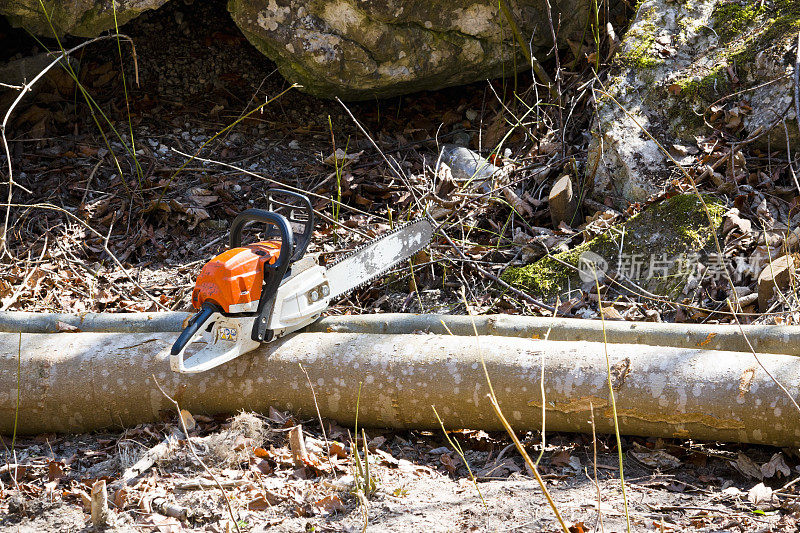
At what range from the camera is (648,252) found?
11.7 ft

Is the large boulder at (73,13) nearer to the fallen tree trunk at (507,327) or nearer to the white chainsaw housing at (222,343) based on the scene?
the fallen tree trunk at (507,327)

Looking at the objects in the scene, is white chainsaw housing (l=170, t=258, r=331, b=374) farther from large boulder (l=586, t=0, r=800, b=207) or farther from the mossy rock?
large boulder (l=586, t=0, r=800, b=207)

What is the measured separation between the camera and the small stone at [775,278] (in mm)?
3068

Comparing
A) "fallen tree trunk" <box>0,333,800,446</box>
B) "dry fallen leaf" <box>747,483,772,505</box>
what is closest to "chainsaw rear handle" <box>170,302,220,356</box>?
"fallen tree trunk" <box>0,333,800,446</box>

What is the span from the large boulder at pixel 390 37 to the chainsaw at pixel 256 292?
2.14 m

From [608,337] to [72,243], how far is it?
3.36 m

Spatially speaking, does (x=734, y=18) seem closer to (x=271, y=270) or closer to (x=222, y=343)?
(x=271, y=270)

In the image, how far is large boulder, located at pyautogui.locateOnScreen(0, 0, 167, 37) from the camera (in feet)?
14.2

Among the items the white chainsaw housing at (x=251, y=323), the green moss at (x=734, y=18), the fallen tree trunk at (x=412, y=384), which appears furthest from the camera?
the green moss at (x=734, y=18)

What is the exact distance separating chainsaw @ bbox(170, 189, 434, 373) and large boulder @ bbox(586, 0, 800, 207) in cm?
193

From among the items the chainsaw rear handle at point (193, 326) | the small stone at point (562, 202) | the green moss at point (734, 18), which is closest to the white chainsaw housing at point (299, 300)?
the chainsaw rear handle at point (193, 326)

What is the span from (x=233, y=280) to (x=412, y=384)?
817 mm

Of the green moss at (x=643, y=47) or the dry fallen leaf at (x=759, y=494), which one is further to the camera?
the green moss at (x=643, y=47)

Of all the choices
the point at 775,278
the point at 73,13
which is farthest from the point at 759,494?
the point at 73,13
